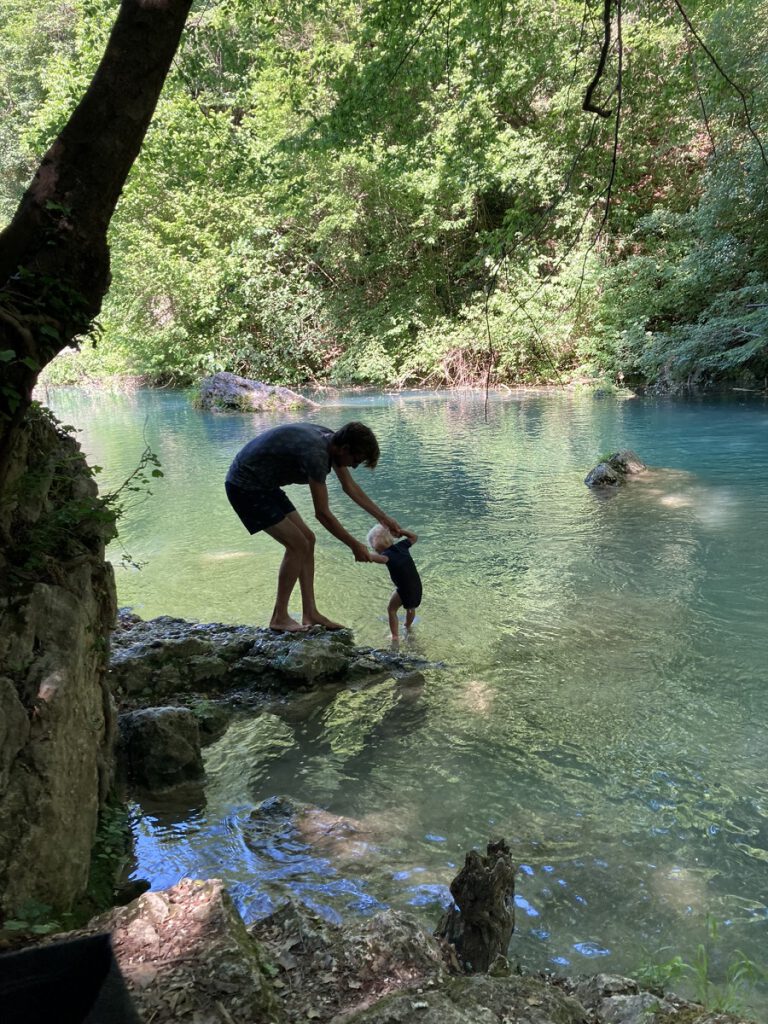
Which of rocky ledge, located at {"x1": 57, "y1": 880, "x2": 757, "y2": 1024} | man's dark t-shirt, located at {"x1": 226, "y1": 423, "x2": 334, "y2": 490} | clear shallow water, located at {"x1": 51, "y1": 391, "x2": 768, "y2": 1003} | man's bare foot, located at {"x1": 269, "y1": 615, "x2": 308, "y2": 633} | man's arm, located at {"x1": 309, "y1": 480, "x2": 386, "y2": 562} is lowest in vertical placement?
clear shallow water, located at {"x1": 51, "y1": 391, "x2": 768, "y2": 1003}

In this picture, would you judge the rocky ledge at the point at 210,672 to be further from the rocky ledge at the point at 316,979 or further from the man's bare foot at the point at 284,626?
the rocky ledge at the point at 316,979

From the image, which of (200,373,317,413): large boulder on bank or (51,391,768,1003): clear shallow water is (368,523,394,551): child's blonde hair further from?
(200,373,317,413): large boulder on bank

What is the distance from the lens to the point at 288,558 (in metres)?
5.93

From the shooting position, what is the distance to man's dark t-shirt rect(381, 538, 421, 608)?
611cm

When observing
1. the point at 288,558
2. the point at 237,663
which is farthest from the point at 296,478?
the point at 237,663

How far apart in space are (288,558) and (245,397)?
19009 millimetres

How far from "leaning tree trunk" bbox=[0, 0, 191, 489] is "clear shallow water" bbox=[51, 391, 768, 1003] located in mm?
2420

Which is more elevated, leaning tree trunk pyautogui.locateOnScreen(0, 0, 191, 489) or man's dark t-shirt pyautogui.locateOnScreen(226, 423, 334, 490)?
leaning tree trunk pyautogui.locateOnScreen(0, 0, 191, 489)

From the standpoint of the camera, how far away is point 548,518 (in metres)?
10.1

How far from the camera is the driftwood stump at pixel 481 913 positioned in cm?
254

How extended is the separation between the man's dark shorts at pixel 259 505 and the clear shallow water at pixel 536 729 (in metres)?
1.46

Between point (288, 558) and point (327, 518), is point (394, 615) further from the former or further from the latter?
point (327, 518)

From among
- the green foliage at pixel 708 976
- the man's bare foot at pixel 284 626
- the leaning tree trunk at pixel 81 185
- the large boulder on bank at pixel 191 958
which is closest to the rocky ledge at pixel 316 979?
the large boulder on bank at pixel 191 958

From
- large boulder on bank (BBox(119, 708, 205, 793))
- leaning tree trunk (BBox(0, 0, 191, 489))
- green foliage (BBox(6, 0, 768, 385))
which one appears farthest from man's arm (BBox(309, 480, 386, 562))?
leaning tree trunk (BBox(0, 0, 191, 489))
